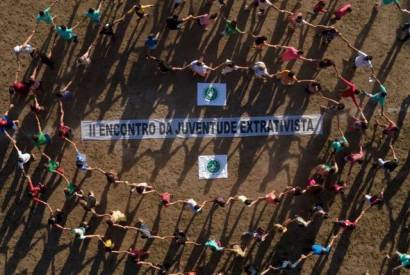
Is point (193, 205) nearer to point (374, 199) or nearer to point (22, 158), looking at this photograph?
point (22, 158)

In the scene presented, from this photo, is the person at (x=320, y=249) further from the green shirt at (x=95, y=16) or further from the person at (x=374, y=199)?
the green shirt at (x=95, y=16)

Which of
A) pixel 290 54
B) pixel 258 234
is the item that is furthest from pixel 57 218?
pixel 290 54

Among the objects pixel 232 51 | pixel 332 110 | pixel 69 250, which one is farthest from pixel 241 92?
pixel 69 250

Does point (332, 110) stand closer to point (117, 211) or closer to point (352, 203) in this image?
point (352, 203)

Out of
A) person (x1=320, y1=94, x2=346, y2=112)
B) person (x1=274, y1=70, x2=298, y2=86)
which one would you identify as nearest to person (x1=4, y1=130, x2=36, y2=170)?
person (x1=274, y1=70, x2=298, y2=86)

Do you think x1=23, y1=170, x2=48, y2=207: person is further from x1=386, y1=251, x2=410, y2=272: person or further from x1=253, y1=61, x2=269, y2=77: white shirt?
x1=386, y1=251, x2=410, y2=272: person

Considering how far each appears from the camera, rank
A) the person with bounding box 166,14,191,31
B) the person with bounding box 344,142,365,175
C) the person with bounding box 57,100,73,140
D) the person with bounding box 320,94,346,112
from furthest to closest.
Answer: the person with bounding box 320,94,346,112
the person with bounding box 344,142,365,175
the person with bounding box 166,14,191,31
the person with bounding box 57,100,73,140
